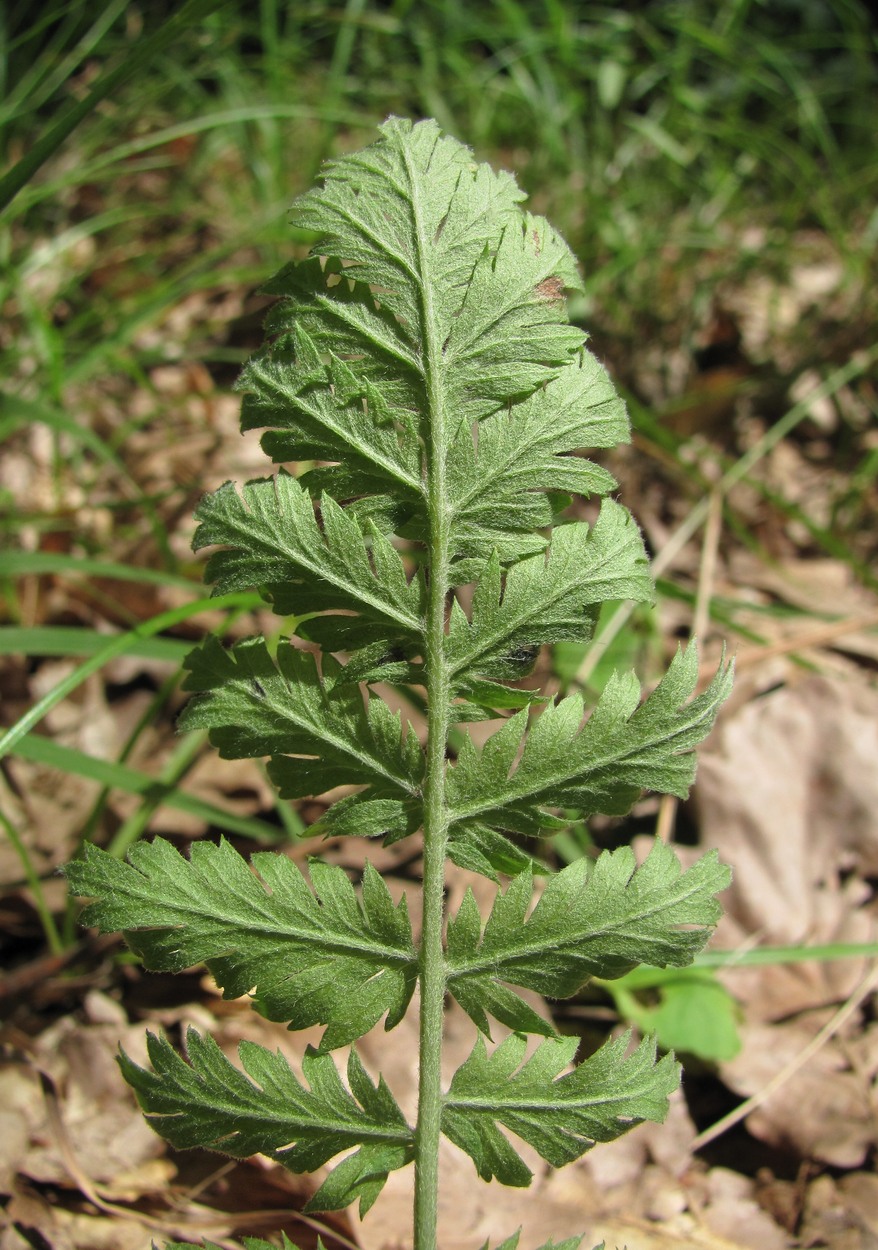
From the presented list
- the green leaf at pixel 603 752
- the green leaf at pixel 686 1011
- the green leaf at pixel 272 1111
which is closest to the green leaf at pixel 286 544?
the green leaf at pixel 603 752

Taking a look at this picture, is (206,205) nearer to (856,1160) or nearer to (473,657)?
(473,657)

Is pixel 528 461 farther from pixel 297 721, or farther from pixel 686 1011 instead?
pixel 686 1011

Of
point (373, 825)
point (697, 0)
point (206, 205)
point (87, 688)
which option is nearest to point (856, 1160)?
point (373, 825)

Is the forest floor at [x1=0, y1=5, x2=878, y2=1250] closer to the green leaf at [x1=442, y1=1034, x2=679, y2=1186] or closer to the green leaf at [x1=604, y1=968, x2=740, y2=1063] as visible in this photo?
the green leaf at [x1=604, y1=968, x2=740, y2=1063]

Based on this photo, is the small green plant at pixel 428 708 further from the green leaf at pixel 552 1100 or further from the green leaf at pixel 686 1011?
the green leaf at pixel 686 1011

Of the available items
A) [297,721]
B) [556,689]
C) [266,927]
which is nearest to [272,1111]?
[266,927]
